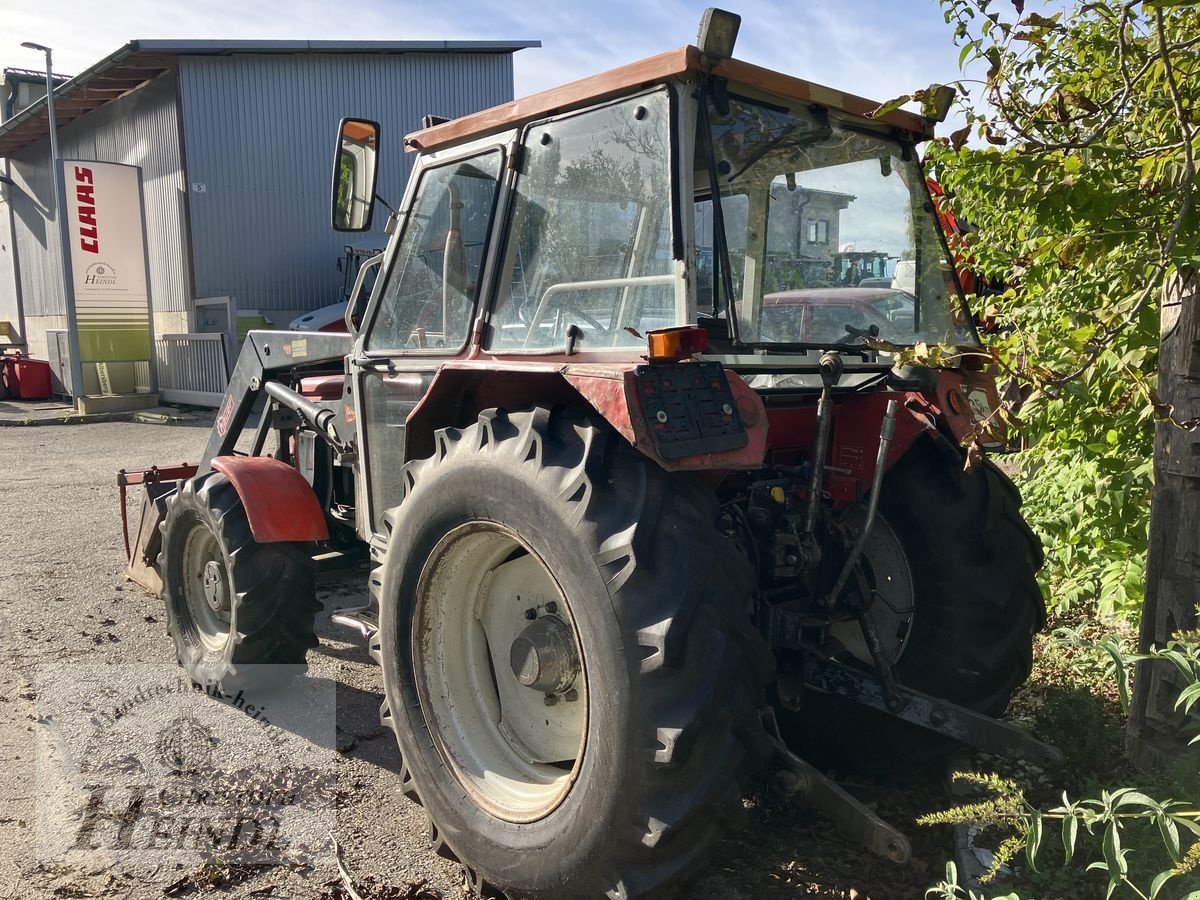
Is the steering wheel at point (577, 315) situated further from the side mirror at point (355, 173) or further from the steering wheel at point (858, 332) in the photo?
the side mirror at point (355, 173)

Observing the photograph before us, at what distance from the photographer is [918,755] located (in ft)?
10.7

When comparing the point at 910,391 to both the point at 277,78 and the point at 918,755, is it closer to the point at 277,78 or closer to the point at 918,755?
the point at 918,755

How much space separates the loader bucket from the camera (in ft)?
16.9

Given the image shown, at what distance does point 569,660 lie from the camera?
278cm

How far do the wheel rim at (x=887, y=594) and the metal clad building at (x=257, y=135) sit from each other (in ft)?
55.2

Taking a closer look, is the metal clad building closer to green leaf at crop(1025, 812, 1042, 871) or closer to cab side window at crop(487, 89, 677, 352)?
cab side window at crop(487, 89, 677, 352)

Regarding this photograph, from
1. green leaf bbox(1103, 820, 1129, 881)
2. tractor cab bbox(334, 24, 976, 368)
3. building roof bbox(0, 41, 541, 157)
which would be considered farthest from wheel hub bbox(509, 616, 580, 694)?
building roof bbox(0, 41, 541, 157)

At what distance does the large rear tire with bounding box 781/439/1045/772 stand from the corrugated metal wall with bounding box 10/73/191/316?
17233 mm

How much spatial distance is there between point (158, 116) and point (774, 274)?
59.7 ft

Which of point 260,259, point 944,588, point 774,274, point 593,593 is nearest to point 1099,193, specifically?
point 774,274

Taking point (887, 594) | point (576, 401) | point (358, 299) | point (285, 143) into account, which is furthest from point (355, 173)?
point (285, 143)

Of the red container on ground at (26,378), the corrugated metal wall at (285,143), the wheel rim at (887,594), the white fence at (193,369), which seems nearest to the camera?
the wheel rim at (887,594)

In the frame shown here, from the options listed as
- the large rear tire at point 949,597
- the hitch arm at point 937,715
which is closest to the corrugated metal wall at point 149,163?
the large rear tire at point 949,597

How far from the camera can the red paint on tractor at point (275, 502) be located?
3971 mm
